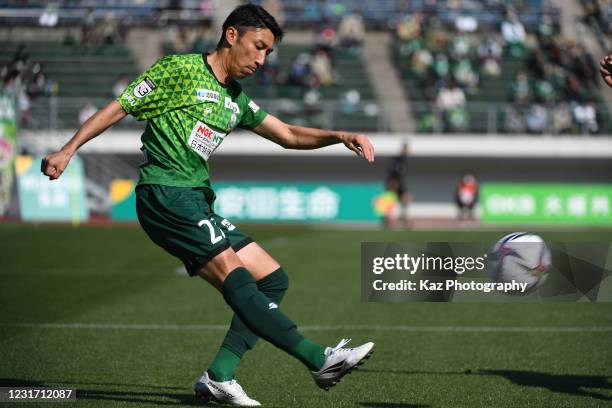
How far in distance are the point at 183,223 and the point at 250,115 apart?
0.98 meters

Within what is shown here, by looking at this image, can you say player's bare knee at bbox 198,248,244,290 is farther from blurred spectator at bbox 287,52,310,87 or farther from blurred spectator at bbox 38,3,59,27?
blurred spectator at bbox 287,52,310,87

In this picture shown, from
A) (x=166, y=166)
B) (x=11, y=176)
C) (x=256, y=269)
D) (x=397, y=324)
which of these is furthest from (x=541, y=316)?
(x=11, y=176)

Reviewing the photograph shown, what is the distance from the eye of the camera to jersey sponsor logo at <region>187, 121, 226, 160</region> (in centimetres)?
572

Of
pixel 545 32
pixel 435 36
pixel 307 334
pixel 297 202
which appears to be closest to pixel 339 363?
pixel 307 334

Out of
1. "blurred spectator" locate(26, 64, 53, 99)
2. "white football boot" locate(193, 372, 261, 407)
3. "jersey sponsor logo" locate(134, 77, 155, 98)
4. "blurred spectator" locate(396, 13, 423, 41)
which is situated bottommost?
"white football boot" locate(193, 372, 261, 407)

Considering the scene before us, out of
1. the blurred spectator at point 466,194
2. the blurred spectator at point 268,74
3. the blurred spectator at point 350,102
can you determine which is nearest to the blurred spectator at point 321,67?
the blurred spectator at point 350,102

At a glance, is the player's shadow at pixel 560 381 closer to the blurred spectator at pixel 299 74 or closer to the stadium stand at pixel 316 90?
the stadium stand at pixel 316 90

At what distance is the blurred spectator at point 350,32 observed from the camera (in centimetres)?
3850

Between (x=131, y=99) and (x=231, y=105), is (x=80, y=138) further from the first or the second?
(x=231, y=105)

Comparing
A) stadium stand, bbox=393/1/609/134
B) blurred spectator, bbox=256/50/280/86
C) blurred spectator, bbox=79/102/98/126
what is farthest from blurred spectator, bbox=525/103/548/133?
blurred spectator, bbox=79/102/98/126

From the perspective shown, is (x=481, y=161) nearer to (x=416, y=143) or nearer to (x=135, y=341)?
(x=416, y=143)

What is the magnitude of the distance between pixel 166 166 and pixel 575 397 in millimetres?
2918

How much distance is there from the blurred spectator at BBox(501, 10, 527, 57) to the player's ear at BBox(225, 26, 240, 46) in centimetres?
3458

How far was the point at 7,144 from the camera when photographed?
26.3 metres
